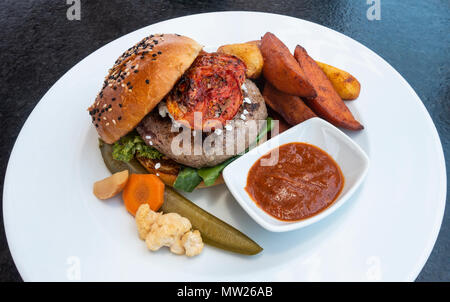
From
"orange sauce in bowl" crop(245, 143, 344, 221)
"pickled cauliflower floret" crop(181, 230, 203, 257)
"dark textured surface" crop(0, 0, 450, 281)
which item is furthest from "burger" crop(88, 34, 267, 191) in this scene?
"dark textured surface" crop(0, 0, 450, 281)

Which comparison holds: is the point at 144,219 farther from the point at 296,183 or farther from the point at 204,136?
the point at 296,183

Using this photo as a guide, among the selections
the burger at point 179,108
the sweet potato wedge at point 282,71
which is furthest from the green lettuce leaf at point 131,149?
the sweet potato wedge at point 282,71

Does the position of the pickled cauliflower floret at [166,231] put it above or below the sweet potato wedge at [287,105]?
below

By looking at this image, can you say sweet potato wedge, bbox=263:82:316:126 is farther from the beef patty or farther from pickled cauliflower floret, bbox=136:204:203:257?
pickled cauliflower floret, bbox=136:204:203:257

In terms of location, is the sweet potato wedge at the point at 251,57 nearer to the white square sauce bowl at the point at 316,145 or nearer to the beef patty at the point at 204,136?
the beef patty at the point at 204,136

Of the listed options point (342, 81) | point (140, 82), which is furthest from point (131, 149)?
point (342, 81)

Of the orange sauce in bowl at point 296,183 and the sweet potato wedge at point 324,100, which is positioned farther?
the sweet potato wedge at point 324,100
